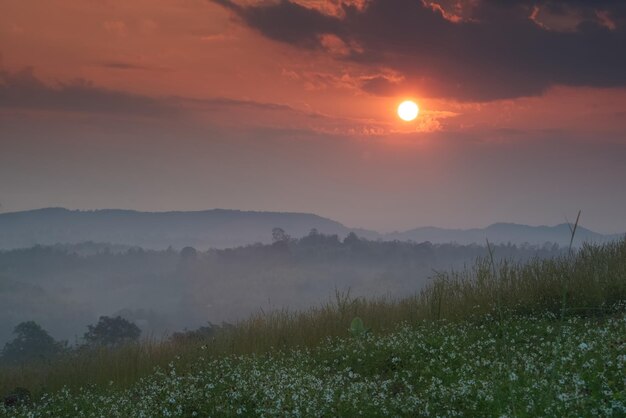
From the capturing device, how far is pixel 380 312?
21578mm

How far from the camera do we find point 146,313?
11169 cm

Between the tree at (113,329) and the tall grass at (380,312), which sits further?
the tree at (113,329)

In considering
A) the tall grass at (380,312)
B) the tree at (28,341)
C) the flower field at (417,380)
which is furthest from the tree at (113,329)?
the flower field at (417,380)

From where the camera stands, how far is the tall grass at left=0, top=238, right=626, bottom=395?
18.9 metres

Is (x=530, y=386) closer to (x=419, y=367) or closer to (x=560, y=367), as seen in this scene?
(x=560, y=367)

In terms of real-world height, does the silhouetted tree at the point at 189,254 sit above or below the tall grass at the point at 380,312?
below

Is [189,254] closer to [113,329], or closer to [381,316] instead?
[113,329]

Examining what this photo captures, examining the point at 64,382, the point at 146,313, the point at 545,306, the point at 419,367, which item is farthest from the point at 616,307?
the point at 146,313

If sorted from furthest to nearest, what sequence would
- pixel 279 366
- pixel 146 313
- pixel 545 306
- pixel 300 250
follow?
pixel 300 250, pixel 146 313, pixel 545 306, pixel 279 366

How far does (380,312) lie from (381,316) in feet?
1.45

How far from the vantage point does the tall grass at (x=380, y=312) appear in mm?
18938

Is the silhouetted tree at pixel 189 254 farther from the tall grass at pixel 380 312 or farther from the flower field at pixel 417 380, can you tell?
the flower field at pixel 417 380

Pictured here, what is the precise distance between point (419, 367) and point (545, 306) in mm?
7185

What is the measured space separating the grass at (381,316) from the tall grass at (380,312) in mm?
32
